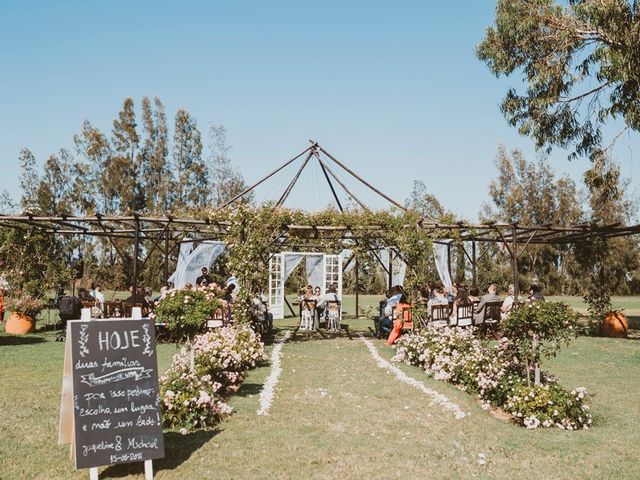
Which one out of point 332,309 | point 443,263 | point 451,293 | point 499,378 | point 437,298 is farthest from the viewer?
point 443,263

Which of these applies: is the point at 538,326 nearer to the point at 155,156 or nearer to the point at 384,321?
the point at 384,321

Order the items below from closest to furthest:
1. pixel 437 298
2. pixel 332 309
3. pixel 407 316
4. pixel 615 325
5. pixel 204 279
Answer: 1. pixel 407 316
2. pixel 204 279
3. pixel 437 298
4. pixel 615 325
5. pixel 332 309

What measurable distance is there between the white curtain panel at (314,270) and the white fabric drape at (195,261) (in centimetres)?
451

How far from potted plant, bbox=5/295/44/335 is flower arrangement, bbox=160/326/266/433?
7.63 m

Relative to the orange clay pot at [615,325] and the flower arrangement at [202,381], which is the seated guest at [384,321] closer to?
the flower arrangement at [202,381]

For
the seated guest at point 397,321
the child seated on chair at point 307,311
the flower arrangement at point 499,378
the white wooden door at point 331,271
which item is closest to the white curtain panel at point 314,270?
the white wooden door at point 331,271

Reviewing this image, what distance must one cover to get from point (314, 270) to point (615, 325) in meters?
9.92

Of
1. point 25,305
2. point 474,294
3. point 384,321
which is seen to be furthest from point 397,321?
point 25,305

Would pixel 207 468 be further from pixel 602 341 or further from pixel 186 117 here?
pixel 186 117

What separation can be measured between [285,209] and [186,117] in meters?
32.4

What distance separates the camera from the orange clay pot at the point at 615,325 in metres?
14.8

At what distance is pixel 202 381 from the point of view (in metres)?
6.10

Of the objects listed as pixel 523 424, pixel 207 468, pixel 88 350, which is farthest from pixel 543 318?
pixel 88 350

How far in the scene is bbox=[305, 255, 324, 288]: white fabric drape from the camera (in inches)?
808
